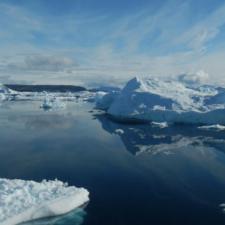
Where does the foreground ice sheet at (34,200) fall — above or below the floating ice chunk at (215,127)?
below

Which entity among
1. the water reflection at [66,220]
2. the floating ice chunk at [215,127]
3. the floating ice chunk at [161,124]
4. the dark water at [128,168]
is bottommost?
the water reflection at [66,220]

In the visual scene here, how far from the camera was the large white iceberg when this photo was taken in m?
25.8

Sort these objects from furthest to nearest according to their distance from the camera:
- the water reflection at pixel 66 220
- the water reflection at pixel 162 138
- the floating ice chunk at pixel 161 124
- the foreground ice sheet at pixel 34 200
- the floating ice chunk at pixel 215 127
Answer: the floating ice chunk at pixel 161 124 < the floating ice chunk at pixel 215 127 < the water reflection at pixel 162 138 < the water reflection at pixel 66 220 < the foreground ice sheet at pixel 34 200

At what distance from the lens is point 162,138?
21109 mm

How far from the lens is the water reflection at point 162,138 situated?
1817 cm

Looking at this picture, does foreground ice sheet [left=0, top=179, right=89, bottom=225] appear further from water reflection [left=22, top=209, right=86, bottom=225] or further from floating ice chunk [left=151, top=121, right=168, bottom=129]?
floating ice chunk [left=151, top=121, right=168, bottom=129]

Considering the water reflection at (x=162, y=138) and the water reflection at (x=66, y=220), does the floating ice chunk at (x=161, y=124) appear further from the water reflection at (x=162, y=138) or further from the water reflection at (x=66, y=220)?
the water reflection at (x=66, y=220)

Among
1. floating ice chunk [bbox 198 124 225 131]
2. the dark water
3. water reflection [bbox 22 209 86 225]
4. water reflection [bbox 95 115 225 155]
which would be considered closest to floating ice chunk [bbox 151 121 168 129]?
water reflection [bbox 95 115 225 155]

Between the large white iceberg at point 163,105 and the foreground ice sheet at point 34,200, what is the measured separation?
55.4 feet

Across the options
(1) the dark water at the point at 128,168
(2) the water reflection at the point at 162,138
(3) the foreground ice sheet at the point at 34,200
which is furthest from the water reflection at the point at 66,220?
(2) the water reflection at the point at 162,138

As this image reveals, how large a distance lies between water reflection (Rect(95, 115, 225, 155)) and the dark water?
0.17 ft

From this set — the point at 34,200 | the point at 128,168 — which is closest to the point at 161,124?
the point at 128,168

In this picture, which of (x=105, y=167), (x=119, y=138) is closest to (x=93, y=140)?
(x=119, y=138)

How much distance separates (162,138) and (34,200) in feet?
42.3
